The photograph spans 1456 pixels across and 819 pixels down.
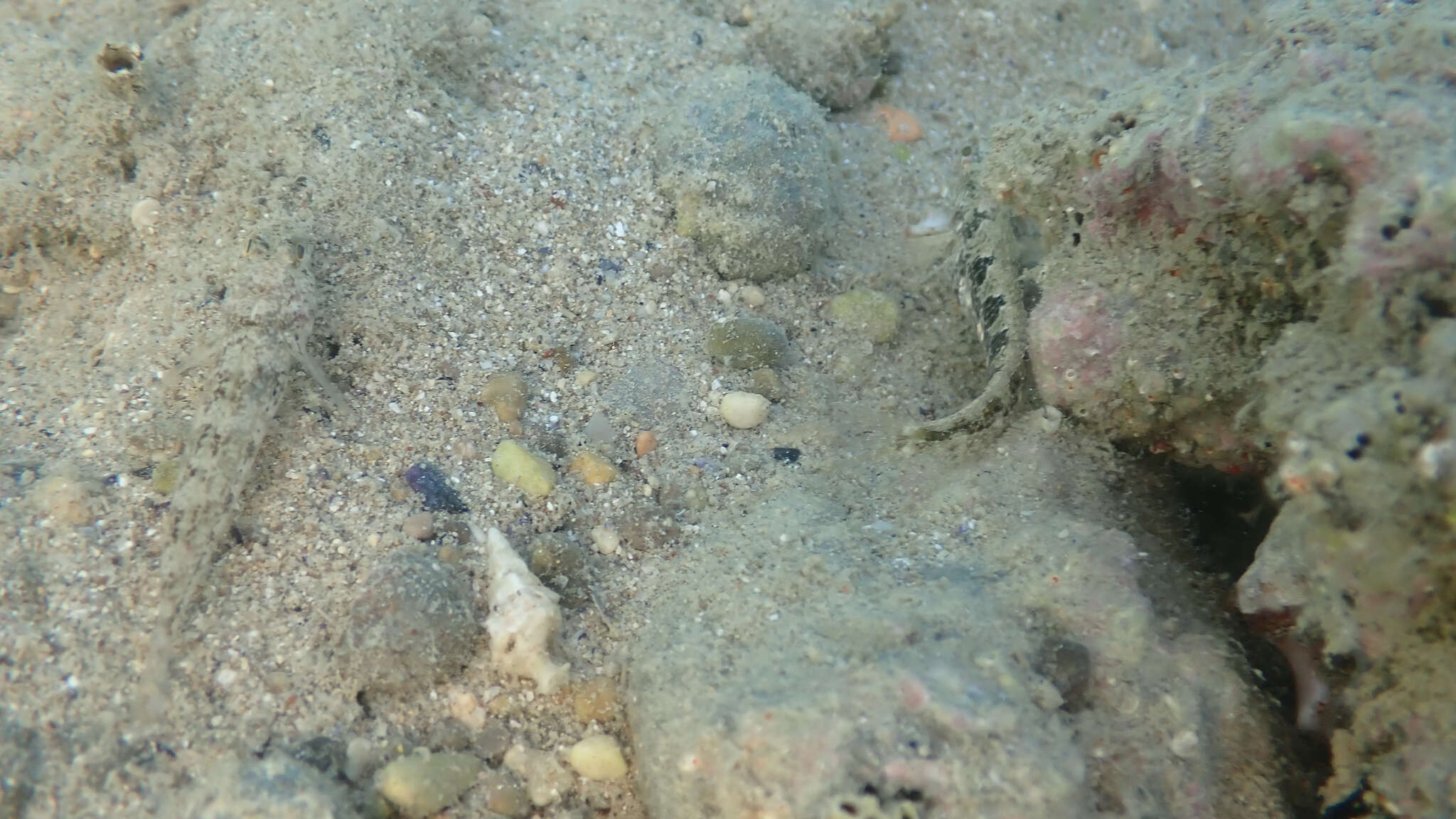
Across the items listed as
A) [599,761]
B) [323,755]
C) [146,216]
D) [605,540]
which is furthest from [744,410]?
[146,216]

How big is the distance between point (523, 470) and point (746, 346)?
3.58 ft

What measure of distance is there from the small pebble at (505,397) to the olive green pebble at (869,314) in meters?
1.45

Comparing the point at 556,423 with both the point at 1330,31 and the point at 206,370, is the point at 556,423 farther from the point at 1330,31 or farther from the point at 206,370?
the point at 1330,31

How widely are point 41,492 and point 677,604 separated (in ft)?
7.35

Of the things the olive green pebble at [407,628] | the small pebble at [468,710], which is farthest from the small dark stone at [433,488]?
the small pebble at [468,710]

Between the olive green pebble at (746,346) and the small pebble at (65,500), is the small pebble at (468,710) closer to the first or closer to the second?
the small pebble at (65,500)

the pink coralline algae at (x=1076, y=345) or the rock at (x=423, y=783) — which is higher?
the pink coralline algae at (x=1076, y=345)

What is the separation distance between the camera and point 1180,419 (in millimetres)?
2686

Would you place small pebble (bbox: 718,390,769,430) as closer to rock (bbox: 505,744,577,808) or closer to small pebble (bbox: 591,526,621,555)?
small pebble (bbox: 591,526,621,555)

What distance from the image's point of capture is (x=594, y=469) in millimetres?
3217

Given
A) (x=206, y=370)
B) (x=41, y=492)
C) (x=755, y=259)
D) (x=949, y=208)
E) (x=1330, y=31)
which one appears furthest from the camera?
(x=949, y=208)

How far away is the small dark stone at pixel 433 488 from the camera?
3.04 meters

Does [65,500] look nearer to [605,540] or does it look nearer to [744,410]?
[605,540]

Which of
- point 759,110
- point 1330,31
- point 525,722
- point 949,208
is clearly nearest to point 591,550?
point 525,722
